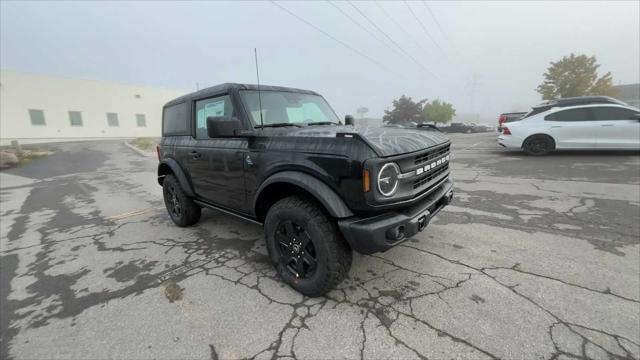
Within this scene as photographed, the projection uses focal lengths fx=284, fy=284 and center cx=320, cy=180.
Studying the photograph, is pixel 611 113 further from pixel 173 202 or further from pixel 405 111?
pixel 405 111

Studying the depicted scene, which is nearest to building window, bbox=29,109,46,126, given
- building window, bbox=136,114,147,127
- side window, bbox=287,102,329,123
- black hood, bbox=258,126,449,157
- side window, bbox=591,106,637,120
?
building window, bbox=136,114,147,127

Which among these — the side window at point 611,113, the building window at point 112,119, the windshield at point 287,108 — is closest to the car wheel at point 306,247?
the windshield at point 287,108

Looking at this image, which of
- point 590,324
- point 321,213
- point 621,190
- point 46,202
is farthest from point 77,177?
point 621,190

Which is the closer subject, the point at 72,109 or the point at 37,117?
the point at 37,117

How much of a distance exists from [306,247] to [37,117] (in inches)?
1510

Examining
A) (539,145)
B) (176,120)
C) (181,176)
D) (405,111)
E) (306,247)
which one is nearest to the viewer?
(306,247)

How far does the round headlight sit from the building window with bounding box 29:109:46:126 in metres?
38.7

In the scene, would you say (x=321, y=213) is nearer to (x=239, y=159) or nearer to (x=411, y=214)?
(x=411, y=214)

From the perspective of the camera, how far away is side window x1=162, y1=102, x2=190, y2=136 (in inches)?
160

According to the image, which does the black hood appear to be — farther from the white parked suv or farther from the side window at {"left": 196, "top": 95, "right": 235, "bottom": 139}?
the white parked suv

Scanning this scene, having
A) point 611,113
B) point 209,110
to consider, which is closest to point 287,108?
point 209,110

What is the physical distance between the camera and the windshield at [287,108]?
3102mm

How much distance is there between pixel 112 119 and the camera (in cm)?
3353

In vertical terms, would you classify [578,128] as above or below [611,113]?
below
